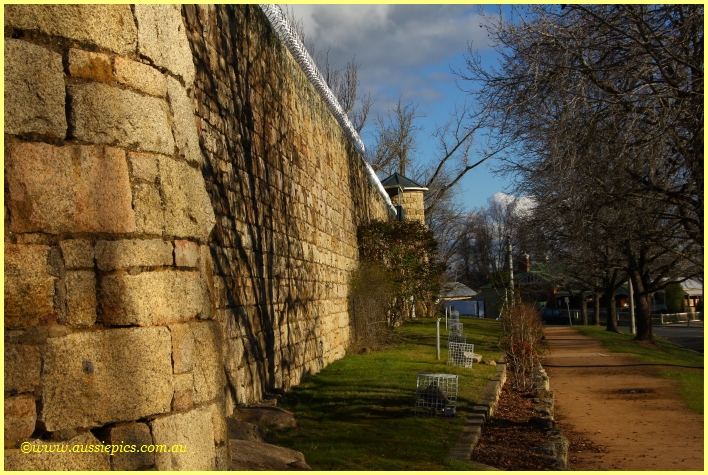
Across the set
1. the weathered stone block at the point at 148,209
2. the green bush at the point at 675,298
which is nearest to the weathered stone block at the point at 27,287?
the weathered stone block at the point at 148,209

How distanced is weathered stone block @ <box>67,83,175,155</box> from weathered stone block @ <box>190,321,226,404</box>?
872 mm

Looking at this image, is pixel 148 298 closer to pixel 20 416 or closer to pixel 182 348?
pixel 182 348

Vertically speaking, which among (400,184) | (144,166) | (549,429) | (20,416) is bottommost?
(549,429)

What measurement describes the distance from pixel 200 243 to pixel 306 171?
8.82 metres

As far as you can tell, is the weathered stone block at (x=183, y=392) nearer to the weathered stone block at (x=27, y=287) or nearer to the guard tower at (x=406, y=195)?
→ the weathered stone block at (x=27, y=287)

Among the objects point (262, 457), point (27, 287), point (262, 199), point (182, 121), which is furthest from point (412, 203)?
point (27, 287)

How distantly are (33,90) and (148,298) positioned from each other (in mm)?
976

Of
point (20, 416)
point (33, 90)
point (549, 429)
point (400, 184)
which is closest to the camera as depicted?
point (20, 416)

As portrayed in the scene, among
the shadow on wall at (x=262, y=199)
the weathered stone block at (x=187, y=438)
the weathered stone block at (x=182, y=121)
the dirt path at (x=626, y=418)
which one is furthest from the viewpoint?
the dirt path at (x=626, y=418)

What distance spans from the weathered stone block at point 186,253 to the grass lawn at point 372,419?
3.18 m

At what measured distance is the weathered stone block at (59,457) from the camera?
2785 millimetres

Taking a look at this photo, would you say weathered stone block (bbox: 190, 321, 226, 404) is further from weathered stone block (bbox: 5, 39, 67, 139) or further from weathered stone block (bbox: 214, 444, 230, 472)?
weathered stone block (bbox: 5, 39, 67, 139)

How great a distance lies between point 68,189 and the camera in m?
2.99

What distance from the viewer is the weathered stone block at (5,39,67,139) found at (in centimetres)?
294
